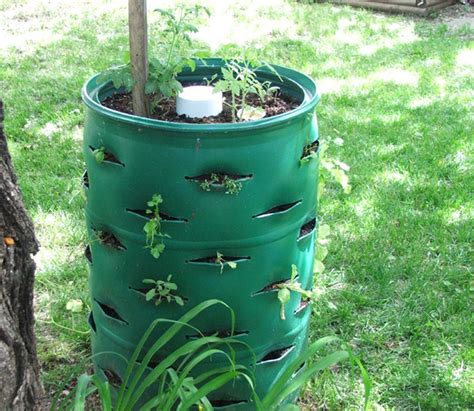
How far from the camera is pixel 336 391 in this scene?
2.55 metres

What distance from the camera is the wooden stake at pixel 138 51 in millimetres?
1910

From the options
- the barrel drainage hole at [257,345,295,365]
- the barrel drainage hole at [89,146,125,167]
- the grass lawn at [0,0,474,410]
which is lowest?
the grass lawn at [0,0,474,410]

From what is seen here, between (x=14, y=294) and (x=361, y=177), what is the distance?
2521mm

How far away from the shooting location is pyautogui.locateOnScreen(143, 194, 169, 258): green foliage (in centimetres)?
183

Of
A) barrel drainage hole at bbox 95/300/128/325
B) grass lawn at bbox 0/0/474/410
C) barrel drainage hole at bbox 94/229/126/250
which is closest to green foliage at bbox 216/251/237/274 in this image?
barrel drainage hole at bbox 94/229/126/250

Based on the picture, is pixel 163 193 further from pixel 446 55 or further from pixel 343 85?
pixel 446 55

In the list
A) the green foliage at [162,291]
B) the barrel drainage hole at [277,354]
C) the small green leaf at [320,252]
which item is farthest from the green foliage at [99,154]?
the small green leaf at [320,252]

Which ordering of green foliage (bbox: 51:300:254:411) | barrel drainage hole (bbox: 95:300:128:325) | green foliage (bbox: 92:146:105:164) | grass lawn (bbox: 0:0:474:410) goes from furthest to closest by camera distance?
grass lawn (bbox: 0:0:474:410), barrel drainage hole (bbox: 95:300:128:325), green foliage (bbox: 92:146:105:164), green foliage (bbox: 51:300:254:411)

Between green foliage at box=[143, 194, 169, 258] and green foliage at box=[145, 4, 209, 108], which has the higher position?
Answer: green foliage at box=[145, 4, 209, 108]

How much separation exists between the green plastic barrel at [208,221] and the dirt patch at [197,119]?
0.14ft

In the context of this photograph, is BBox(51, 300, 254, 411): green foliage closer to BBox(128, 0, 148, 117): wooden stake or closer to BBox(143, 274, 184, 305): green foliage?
BBox(143, 274, 184, 305): green foliage

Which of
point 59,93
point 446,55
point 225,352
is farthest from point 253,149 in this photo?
point 446,55

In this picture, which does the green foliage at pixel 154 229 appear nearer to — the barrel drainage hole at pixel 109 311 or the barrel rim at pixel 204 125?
the barrel rim at pixel 204 125

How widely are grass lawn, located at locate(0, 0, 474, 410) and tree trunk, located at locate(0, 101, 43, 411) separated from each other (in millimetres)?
163
